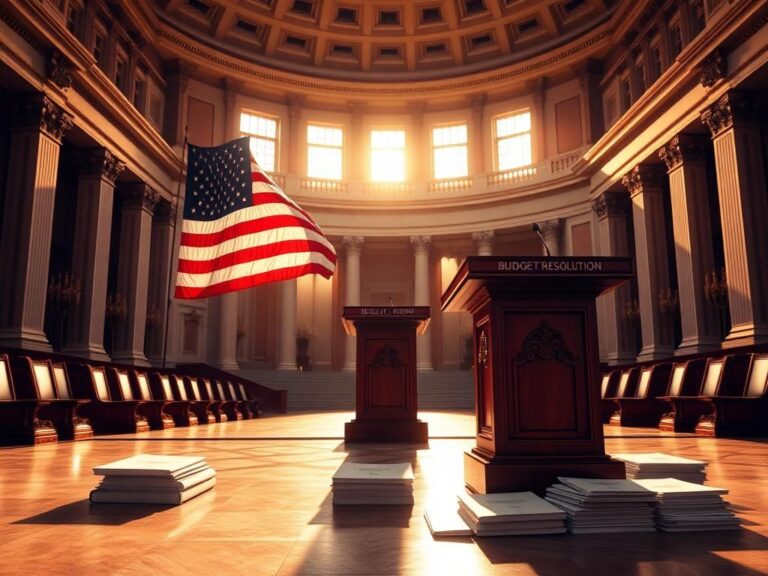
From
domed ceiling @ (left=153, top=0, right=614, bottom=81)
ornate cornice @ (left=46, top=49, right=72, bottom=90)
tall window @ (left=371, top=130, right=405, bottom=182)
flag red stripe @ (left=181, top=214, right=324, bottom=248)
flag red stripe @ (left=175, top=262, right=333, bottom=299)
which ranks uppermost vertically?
domed ceiling @ (left=153, top=0, right=614, bottom=81)

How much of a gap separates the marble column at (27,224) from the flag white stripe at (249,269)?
7.15 m

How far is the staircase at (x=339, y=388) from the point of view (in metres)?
20.4

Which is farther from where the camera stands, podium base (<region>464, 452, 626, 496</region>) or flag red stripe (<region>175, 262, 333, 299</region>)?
flag red stripe (<region>175, 262, 333, 299</region>)

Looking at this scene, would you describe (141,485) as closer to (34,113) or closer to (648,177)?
(34,113)

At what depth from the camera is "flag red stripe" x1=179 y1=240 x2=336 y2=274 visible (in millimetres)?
7602

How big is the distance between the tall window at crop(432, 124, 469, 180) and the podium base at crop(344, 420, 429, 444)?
20.5m

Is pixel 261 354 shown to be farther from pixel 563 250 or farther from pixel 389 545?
pixel 389 545

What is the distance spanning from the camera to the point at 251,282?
24.3ft

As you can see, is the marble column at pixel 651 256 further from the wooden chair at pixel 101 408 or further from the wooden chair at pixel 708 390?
the wooden chair at pixel 101 408

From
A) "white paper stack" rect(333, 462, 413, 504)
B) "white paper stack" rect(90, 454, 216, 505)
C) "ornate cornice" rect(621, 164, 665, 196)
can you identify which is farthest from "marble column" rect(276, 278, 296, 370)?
"white paper stack" rect(333, 462, 413, 504)

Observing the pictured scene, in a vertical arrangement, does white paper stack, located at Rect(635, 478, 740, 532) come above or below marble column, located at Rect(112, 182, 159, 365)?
below

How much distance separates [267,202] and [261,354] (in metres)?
19.4

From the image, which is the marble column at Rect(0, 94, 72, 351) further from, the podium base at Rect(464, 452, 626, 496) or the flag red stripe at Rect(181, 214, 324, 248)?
the podium base at Rect(464, 452, 626, 496)

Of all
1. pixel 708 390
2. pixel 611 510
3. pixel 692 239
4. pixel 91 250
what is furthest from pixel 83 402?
pixel 692 239
